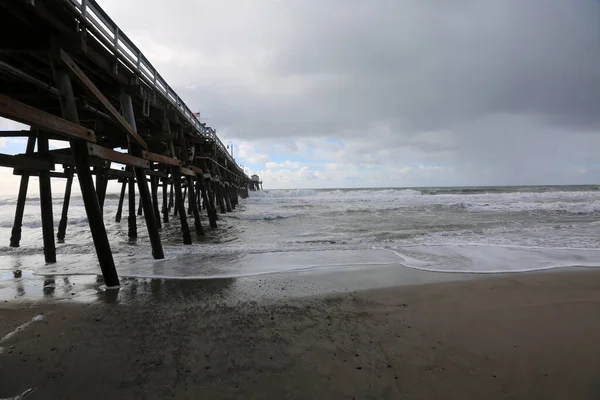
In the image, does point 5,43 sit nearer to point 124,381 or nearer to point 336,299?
point 124,381

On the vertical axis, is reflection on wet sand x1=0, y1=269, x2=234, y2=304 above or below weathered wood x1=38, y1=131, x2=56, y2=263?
below

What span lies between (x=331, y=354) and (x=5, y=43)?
6.16m

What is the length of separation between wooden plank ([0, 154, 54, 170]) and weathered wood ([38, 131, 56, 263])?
0.91 ft

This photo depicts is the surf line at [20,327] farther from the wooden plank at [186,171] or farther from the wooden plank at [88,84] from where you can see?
the wooden plank at [186,171]

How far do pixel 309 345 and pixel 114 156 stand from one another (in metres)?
4.50

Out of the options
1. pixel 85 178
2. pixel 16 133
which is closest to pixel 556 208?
pixel 85 178

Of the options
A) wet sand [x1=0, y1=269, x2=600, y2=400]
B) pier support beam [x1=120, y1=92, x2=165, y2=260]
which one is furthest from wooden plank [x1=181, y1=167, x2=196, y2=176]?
wet sand [x1=0, y1=269, x2=600, y2=400]

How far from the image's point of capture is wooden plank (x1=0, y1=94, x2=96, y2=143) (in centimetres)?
326

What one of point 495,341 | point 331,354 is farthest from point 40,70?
point 495,341

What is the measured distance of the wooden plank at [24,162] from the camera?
6.13 m

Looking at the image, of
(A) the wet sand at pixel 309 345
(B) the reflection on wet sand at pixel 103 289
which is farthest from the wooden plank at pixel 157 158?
(A) the wet sand at pixel 309 345

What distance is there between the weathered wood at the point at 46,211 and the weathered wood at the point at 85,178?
2.68 meters

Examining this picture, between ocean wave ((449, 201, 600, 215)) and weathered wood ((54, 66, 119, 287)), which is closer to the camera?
weathered wood ((54, 66, 119, 287))

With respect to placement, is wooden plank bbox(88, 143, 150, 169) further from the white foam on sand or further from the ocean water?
the white foam on sand
